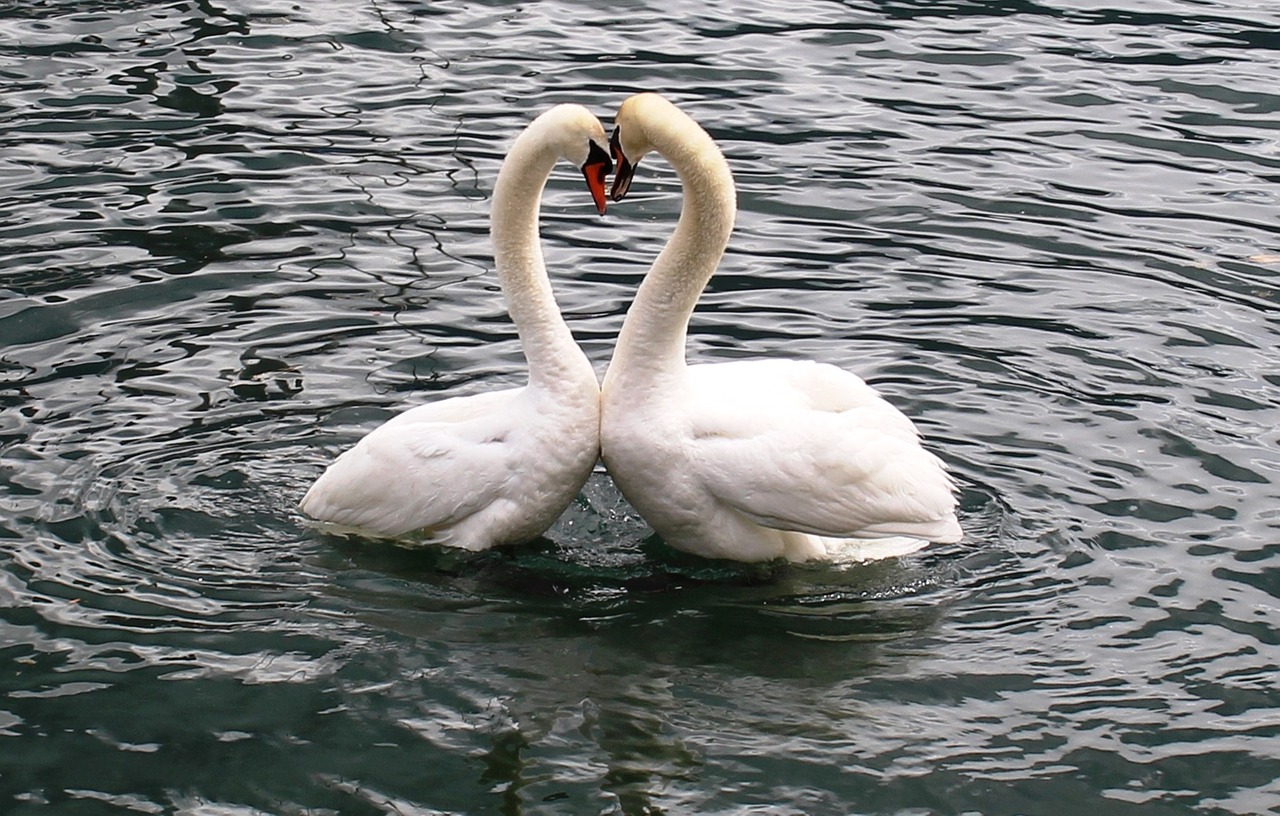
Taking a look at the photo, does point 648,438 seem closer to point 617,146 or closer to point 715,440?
point 715,440

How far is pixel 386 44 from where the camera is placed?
509 inches

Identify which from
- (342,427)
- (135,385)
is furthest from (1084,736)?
(135,385)

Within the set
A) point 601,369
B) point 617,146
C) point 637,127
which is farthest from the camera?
point 601,369

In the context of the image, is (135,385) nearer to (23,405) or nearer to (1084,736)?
(23,405)

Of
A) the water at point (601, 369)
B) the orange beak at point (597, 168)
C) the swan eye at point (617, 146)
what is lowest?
the water at point (601, 369)

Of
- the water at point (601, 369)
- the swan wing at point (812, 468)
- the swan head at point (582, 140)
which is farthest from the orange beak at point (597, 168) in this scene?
the water at point (601, 369)

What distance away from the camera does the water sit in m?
5.45

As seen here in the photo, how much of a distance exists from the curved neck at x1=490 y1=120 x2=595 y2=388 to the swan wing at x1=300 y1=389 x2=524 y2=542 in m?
0.21

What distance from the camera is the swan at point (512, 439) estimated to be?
6340mm

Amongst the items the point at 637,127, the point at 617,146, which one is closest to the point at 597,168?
the point at 617,146

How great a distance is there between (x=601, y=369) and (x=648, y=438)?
2.09 m

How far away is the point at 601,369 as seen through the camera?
27.5ft

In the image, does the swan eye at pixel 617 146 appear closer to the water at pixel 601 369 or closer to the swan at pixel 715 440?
the swan at pixel 715 440

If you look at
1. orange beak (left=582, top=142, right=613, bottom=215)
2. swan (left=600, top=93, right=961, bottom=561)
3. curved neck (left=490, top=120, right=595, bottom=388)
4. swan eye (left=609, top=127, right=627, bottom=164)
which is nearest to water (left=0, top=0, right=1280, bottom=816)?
swan (left=600, top=93, right=961, bottom=561)
